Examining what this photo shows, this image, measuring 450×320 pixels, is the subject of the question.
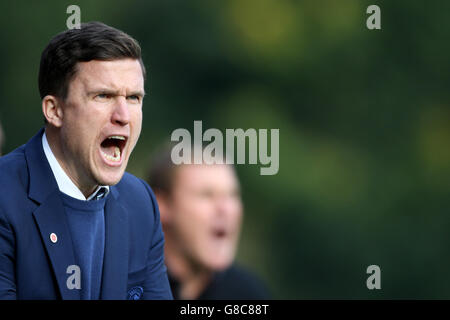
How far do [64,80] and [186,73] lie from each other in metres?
12.1

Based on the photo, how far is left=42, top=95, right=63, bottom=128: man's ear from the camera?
373cm

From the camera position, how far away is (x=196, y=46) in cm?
1606

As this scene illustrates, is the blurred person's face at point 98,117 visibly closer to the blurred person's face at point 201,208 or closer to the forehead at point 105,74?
the forehead at point 105,74

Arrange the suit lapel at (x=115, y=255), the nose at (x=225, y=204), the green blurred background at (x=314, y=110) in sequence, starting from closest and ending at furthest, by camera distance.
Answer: the suit lapel at (x=115, y=255)
the nose at (x=225, y=204)
the green blurred background at (x=314, y=110)

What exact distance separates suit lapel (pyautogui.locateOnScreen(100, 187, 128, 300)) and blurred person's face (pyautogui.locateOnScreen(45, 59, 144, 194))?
0.38 feet

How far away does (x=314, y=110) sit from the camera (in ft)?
54.0

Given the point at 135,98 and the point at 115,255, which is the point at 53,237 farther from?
the point at 135,98

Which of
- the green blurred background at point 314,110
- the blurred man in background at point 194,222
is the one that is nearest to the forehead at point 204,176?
the blurred man in background at point 194,222

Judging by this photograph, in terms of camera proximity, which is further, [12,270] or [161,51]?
[161,51]

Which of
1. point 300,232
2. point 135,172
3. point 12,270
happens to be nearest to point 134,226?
point 12,270

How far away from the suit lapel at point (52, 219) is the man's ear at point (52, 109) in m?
0.14

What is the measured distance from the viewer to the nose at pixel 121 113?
3.73 metres

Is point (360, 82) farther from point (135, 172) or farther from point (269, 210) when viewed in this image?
point (135, 172)

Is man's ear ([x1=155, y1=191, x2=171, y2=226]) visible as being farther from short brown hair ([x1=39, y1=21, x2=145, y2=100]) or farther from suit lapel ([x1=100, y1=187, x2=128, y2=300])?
short brown hair ([x1=39, y1=21, x2=145, y2=100])
